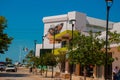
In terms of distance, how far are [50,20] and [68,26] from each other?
9.57m

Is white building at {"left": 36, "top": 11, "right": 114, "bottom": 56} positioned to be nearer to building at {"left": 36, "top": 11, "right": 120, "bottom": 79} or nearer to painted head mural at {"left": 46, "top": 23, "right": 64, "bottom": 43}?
building at {"left": 36, "top": 11, "right": 120, "bottom": 79}

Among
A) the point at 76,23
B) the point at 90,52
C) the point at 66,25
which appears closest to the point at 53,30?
the point at 66,25

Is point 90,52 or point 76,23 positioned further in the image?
point 76,23

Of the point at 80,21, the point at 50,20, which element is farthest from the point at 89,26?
the point at 50,20

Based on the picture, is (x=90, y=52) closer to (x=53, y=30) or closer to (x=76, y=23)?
(x=76, y=23)

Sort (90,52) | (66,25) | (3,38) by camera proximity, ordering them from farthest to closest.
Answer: (66,25), (3,38), (90,52)

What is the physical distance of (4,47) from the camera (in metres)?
54.5

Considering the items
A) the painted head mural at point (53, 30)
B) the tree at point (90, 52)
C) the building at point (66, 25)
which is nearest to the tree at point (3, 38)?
the tree at point (90, 52)

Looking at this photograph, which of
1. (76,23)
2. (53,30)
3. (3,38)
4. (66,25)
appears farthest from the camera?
(53,30)

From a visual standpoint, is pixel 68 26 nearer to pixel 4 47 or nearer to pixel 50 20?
pixel 50 20

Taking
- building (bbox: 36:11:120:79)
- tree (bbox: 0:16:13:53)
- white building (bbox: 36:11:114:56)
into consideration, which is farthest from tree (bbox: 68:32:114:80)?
white building (bbox: 36:11:114:56)

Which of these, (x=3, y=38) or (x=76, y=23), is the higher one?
(x=76, y=23)

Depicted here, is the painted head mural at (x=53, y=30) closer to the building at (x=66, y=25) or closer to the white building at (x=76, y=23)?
the building at (x=66, y=25)

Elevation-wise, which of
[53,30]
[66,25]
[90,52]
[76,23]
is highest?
[66,25]
